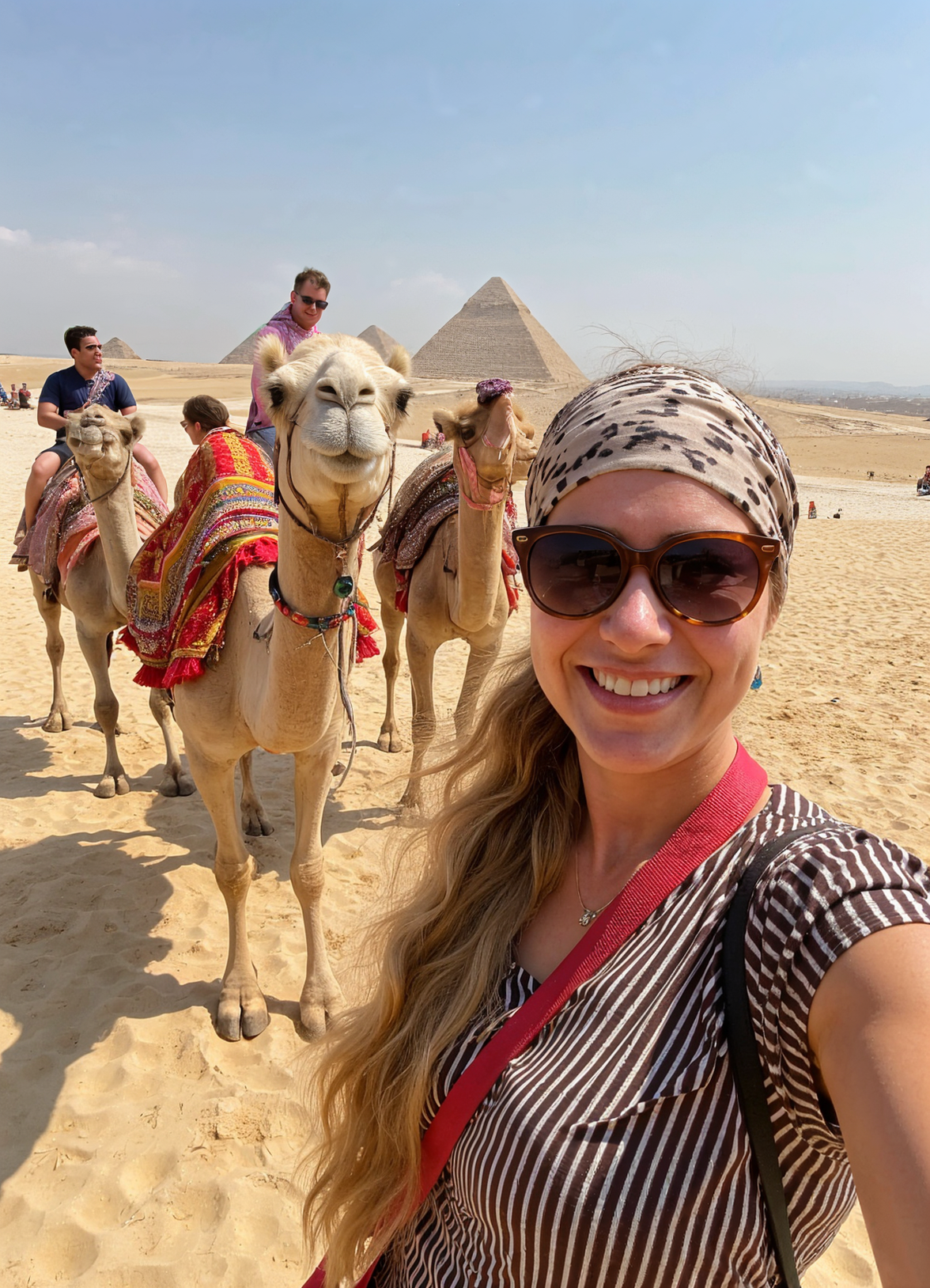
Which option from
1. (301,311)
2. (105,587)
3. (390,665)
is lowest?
(390,665)

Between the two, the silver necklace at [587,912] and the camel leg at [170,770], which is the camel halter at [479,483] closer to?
the camel leg at [170,770]

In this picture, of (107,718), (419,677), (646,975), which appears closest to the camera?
(646,975)

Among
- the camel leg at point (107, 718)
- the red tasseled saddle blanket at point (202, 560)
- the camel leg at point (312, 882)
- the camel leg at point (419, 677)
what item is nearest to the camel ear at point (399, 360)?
the red tasseled saddle blanket at point (202, 560)

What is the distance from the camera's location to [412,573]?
508 cm

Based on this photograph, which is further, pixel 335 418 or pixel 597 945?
pixel 335 418

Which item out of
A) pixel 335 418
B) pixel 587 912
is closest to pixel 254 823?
pixel 335 418

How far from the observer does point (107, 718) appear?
5.03m

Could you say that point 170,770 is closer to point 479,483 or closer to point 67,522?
point 67,522

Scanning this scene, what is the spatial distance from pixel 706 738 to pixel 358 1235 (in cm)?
98

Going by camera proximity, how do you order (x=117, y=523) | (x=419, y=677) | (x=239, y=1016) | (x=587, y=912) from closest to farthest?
1. (x=587, y=912)
2. (x=239, y=1016)
3. (x=117, y=523)
4. (x=419, y=677)

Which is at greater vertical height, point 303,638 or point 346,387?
point 346,387

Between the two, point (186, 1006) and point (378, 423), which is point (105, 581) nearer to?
point (186, 1006)

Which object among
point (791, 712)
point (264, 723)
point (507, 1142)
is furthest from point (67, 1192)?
point (791, 712)

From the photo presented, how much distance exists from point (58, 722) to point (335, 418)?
5.05 metres
